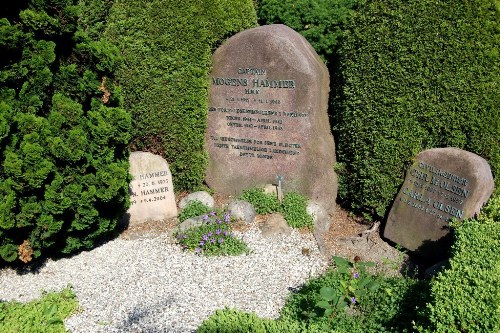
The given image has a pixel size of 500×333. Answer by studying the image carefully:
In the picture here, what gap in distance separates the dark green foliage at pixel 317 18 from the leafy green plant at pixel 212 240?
3229 millimetres

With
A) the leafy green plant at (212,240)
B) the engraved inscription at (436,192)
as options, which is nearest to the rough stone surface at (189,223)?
the leafy green plant at (212,240)

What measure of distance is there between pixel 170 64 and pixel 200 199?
1.98 m

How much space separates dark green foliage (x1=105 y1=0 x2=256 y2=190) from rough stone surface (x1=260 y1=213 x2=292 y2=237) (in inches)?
58.1

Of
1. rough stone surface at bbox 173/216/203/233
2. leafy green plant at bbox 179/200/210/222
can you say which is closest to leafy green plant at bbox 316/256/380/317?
rough stone surface at bbox 173/216/203/233

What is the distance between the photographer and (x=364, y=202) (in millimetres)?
6559

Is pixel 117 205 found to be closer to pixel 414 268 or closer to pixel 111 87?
pixel 111 87

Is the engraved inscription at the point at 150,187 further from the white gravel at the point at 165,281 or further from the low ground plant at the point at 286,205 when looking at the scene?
the low ground plant at the point at 286,205

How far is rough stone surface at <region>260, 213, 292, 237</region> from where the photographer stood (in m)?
6.29

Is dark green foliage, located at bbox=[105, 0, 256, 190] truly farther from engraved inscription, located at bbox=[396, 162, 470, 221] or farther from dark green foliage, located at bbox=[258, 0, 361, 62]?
engraved inscription, located at bbox=[396, 162, 470, 221]

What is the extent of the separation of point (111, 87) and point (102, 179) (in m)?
1.10

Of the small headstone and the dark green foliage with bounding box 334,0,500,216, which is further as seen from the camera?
the small headstone

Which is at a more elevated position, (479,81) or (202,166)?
(479,81)

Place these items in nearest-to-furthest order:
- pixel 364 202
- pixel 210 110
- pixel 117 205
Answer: pixel 117 205 → pixel 364 202 → pixel 210 110

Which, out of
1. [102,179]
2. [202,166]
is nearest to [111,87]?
[102,179]
